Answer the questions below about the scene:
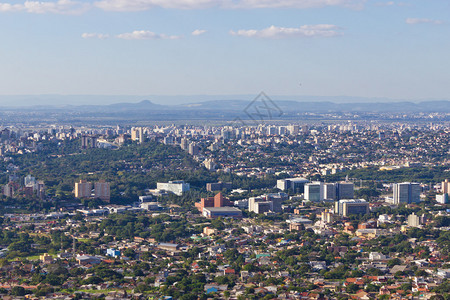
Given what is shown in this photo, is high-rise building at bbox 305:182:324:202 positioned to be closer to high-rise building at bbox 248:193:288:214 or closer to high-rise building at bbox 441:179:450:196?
high-rise building at bbox 248:193:288:214

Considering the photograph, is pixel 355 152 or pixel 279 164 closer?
pixel 279 164

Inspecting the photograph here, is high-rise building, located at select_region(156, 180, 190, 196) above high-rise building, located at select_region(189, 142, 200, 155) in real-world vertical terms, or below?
below

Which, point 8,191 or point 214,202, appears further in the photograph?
point 8,191

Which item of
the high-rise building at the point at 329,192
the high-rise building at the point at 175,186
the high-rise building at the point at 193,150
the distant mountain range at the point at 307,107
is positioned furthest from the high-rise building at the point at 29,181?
the distant mountain range at the point at 307,107

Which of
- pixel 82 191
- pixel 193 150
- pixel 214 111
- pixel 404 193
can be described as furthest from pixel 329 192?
pixel 214 111

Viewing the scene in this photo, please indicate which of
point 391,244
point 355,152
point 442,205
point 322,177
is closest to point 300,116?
point 355,152

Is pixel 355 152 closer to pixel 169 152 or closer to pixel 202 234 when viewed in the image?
pixel 169 152

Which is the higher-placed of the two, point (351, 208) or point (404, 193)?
point (404, 193)

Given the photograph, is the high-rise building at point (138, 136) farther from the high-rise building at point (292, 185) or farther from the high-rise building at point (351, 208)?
the high-rise building at point (351, 208)

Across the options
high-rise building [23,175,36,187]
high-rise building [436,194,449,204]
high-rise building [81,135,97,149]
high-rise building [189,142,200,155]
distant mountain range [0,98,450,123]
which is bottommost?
distant mountain range [0,98,450,123]

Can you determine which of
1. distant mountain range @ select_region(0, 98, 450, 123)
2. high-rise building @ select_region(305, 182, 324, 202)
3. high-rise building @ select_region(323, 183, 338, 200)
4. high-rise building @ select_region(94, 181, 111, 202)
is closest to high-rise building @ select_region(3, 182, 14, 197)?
high-rise building @ select_region(94, 181, 111, 202)

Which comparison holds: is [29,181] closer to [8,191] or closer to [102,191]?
[8,191]
